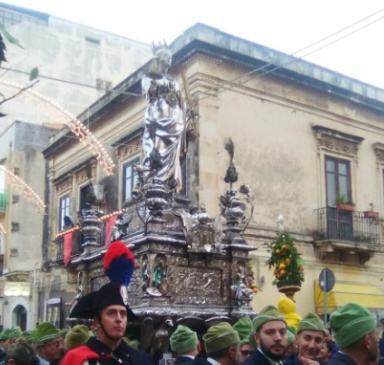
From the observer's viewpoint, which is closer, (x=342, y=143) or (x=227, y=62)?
(x=227, y=62)

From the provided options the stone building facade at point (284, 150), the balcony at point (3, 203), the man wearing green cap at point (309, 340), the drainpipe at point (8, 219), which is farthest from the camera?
the balcony at point (3, 203)

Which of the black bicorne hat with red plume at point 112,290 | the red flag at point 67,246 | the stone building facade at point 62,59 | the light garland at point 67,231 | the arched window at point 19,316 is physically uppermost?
the stone building facade at point 62,59

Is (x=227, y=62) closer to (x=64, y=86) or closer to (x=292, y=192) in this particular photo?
(x=292, y=192)

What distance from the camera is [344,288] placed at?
17906mm

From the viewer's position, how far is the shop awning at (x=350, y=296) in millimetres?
Result: 17312

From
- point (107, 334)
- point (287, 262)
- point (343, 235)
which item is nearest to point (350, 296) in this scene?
point (343, 235)

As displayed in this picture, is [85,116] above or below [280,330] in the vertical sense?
above

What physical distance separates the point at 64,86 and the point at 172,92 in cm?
1889

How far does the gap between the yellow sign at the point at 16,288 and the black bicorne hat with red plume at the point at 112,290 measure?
20.8 metres

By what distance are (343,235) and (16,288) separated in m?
12.5

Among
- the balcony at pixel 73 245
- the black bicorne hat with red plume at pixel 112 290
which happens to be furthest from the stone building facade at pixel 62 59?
the black bicorne hat with red plume at pixel 112 290

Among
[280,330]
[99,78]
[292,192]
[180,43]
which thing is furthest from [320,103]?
[280,330]

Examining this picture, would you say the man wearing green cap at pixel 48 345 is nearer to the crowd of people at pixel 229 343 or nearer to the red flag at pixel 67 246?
the crowd of people at pixel 229 343

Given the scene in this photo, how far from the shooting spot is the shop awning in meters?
17.3
